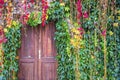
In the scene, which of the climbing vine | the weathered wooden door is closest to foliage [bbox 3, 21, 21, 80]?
the climbing vine

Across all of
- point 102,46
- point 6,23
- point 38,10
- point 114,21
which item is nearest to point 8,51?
point 6,23

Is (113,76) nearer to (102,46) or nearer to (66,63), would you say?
(102,46)

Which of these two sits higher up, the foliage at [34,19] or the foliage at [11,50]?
the foliage at [34,19]

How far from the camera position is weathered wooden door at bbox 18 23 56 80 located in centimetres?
594

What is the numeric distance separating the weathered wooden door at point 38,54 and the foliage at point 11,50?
0.20m

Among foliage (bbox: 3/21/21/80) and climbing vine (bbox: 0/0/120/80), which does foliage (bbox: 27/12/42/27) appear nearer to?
climbing vine (bbox: 0/0/120/80)

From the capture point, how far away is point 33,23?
5.78 meters

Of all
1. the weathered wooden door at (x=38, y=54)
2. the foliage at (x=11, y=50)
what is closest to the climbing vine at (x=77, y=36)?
the foliage at (x=11, y=50)

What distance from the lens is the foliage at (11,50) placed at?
5758 mm

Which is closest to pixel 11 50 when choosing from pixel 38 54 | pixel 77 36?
pixel 38 54

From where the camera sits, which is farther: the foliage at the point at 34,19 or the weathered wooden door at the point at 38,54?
the weathered wooden door at the point at 38,54

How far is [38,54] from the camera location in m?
5.96

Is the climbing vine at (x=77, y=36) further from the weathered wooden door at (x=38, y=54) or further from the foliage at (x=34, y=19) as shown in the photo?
the weathered wooden door at (x=38, y=54)

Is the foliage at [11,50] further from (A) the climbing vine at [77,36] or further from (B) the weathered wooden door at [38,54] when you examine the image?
(B) the weathered wooden door at [38,54]
